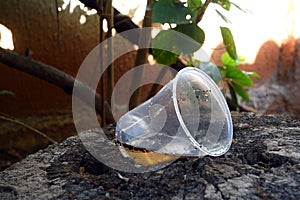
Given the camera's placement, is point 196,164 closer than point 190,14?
Yes

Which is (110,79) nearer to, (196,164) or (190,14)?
(190,14)

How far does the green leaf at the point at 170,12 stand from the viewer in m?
0.86

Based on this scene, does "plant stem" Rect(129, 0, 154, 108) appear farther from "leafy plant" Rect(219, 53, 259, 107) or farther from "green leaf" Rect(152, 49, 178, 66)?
"leafy plant" Rect(219, 53, 259, 107)

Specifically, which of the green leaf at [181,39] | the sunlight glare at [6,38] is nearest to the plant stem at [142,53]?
the green leaf at [181,39]

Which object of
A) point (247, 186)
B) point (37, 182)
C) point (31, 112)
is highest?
point (31, 112)

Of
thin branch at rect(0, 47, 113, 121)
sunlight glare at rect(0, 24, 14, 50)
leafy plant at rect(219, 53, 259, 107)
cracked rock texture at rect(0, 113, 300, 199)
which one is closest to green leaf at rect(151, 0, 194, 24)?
cracked rock texture at rect(0, 113, 300, 199)

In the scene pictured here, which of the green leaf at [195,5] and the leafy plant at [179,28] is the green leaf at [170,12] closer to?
the leafy plant at [179,28]

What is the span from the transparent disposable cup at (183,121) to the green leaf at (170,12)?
6.7 inches

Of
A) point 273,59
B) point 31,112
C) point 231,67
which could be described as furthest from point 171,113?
point 273,59

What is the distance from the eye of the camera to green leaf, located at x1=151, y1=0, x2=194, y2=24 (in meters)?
0.86

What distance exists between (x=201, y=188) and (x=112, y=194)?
142 mm

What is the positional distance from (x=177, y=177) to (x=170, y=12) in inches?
15.8

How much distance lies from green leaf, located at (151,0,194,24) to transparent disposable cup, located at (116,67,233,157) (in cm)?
17

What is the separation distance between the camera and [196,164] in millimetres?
679
